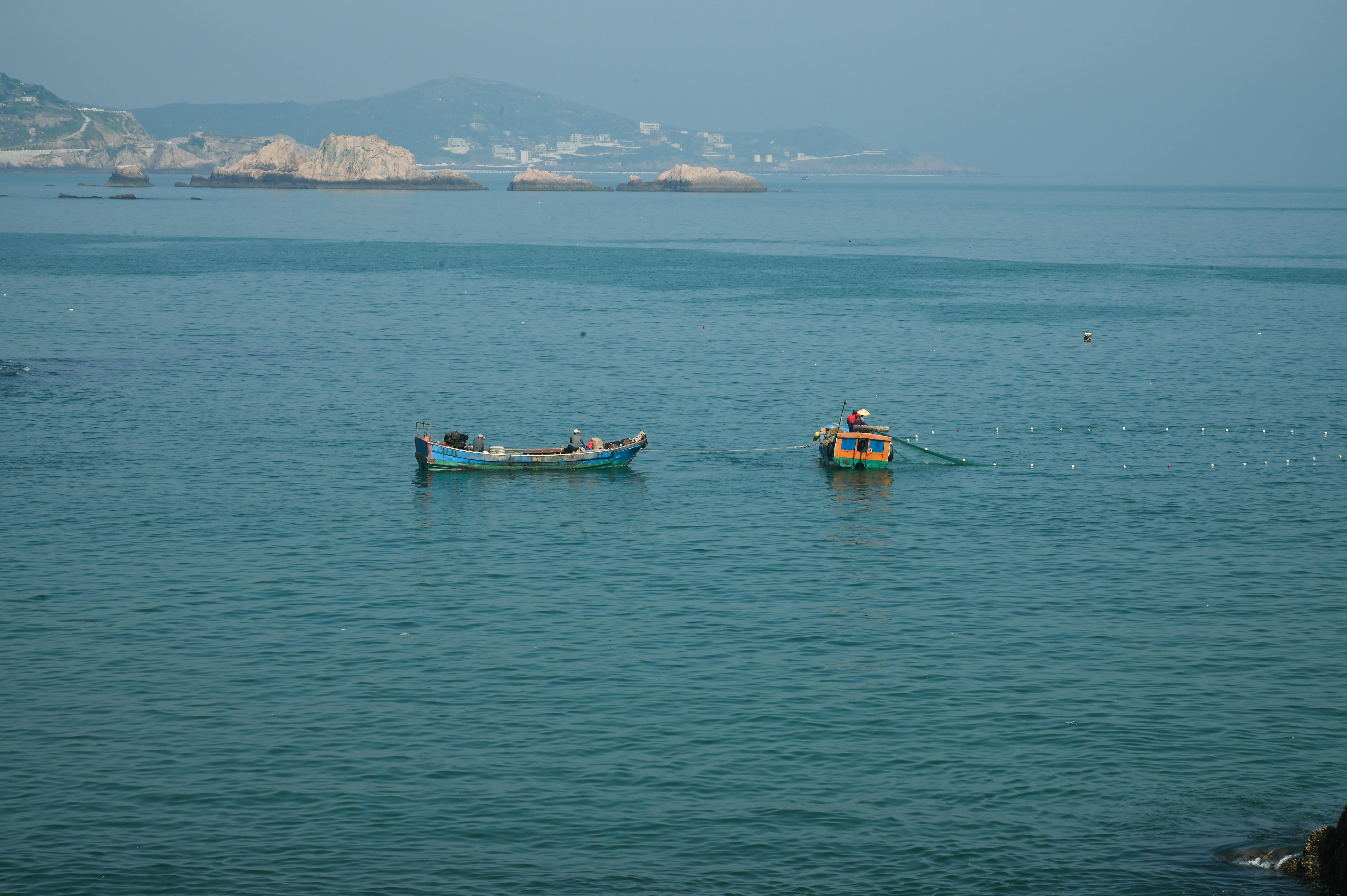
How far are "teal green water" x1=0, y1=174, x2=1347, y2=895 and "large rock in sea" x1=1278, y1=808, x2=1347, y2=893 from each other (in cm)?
88

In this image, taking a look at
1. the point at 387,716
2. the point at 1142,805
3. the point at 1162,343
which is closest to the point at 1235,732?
the point at 1142,805

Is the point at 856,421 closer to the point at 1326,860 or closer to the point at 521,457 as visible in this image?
the point at 521,457

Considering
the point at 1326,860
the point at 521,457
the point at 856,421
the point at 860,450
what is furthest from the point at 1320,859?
the point at 521,457

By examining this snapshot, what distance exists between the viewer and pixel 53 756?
34.7 m

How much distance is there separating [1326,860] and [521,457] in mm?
44864

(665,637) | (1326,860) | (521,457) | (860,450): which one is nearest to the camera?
(1326,860)

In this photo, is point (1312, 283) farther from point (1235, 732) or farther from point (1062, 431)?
point (1235, 732)

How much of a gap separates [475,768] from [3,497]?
122 feet

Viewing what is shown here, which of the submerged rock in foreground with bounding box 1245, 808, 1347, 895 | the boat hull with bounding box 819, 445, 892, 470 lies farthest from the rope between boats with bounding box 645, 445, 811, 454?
the submerged rock in foreground with bounding box 1245, 808, 1347, 895

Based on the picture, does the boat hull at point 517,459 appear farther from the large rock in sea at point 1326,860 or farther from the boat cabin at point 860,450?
the large rock in sea at point 1326,860

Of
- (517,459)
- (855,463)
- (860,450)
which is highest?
(860,450)

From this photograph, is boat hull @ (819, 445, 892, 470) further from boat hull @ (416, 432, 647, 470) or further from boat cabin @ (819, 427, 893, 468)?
boat hull @ (416, 432, 647, 470)

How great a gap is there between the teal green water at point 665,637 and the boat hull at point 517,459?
0.87m

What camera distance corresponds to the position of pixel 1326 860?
93.1ft
